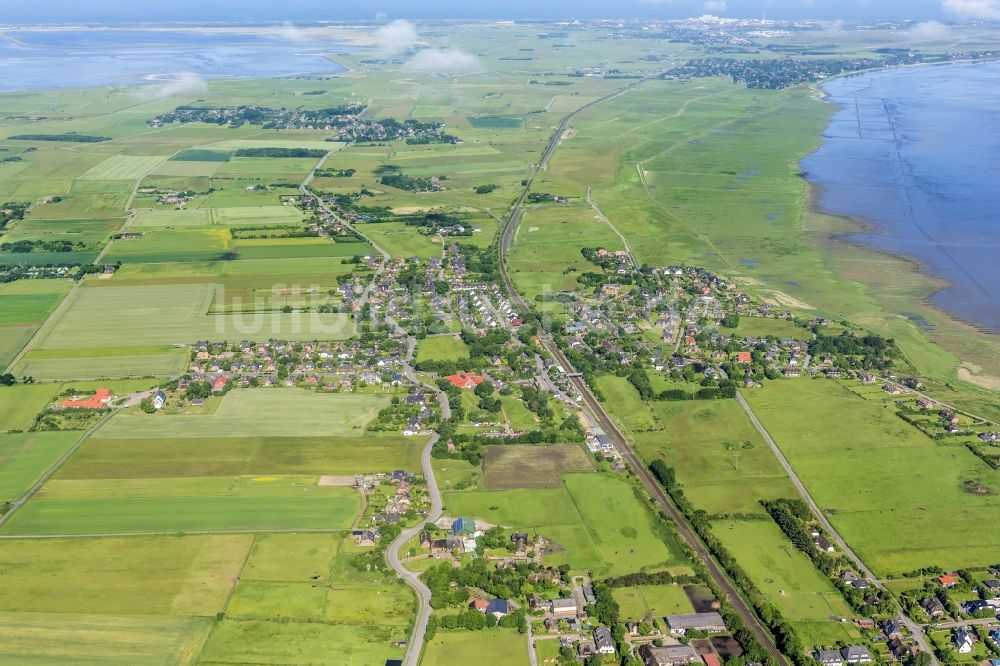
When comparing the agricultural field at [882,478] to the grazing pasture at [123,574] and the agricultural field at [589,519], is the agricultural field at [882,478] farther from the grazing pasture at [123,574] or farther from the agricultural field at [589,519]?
the grazing pasture at [123,574]

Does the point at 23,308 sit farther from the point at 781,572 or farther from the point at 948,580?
the point at 948,580

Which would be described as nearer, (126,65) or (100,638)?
(100,638)

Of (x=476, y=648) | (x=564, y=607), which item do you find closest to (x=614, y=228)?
(x=564, y=607)

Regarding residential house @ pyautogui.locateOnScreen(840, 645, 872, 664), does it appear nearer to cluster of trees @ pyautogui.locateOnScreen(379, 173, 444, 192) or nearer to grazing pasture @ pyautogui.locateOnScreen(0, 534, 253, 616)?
grazing pasture @ pyautogui.locateOnScreen(0, 534, 253, 616)

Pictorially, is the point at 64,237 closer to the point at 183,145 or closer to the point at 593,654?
the point at 183,145

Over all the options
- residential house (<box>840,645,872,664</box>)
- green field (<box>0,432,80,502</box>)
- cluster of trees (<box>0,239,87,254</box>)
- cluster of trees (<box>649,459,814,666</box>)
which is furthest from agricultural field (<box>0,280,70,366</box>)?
residential house (<box>840,645,872,664</box>)

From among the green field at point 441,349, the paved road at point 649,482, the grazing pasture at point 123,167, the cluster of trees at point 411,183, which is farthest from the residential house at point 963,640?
the grazing pasture at point 123,167

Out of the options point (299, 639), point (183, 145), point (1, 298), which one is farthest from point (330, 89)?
point (299, 639)

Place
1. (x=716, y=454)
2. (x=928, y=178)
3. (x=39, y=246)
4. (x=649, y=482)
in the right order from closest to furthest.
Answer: (x=649, y=482), (x=716, y=454), (x=39, y=246), (x=928, y=178)
